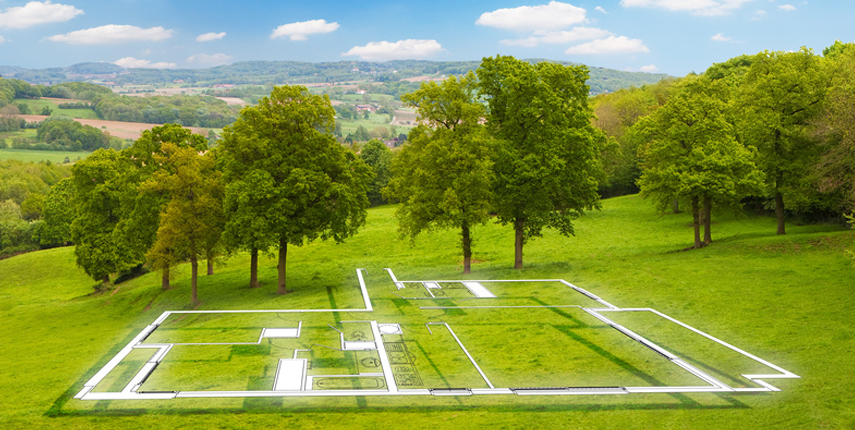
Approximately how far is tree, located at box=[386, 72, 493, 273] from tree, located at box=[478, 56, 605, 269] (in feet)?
4.98

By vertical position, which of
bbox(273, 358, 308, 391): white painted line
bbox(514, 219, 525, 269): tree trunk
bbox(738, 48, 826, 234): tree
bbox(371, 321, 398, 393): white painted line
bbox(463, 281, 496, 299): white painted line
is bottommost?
bbox(463, 281, 496, 299): white painted line

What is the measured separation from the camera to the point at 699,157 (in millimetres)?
39688

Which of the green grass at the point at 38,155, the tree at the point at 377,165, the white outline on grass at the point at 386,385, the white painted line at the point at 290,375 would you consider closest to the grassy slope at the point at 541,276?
the white outline on grass at the point at 386,385

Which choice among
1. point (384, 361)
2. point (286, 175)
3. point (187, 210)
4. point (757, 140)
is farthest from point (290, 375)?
point (757, 140)

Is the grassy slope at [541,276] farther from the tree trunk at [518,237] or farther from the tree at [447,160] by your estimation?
the tree at [447,160]

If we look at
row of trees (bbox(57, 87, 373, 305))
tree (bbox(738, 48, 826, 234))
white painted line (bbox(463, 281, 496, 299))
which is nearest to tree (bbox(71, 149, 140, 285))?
row of trees (bbox(57, 87, 373, 305))

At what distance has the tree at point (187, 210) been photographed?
112ft

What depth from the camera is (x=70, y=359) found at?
2453 centimetres

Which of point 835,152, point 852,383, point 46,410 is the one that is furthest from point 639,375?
point 835,152

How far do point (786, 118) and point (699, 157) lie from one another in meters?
6.00

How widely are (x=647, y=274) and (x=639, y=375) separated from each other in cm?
1571

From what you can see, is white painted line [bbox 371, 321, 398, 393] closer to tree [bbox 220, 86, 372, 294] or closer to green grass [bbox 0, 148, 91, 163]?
tree [bbox 220, 86, 372, 294]

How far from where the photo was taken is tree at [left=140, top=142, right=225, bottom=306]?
3412cm

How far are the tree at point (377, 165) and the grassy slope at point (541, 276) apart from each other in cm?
3217
